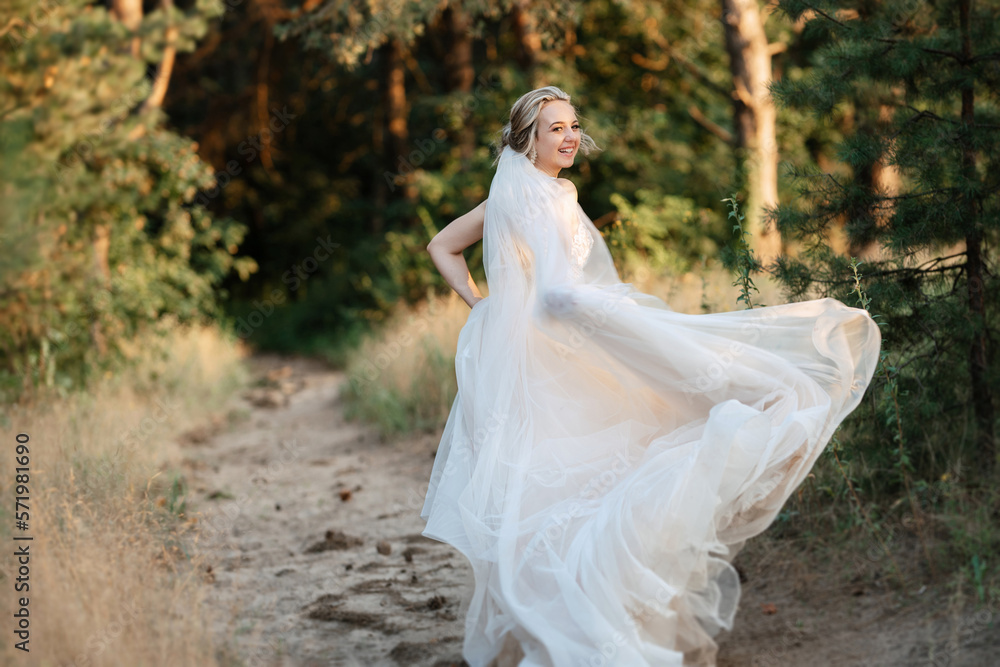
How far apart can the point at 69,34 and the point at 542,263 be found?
5.41m

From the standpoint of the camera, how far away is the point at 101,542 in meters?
3.67

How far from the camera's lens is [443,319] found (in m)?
8.38

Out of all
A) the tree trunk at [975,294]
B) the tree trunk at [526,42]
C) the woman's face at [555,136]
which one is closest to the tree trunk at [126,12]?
the tree trunk at [526,42]

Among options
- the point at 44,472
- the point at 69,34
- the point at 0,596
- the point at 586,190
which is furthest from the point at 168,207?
the point at 0,596

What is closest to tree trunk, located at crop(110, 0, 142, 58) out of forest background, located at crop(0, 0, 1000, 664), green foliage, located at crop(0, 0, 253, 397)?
forest background, located at crop(0, 0, 1000, 664)

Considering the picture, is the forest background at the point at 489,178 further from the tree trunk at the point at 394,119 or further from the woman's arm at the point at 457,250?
the woman's arm at the point at 457,250

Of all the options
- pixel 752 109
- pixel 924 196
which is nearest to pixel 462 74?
pixel 752 109

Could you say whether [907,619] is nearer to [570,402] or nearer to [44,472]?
[570,402]

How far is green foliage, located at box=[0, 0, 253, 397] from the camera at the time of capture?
611 cm

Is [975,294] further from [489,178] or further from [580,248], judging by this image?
[489,178]

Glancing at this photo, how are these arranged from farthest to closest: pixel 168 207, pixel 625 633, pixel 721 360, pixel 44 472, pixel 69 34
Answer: pixel 168 207, pixel 69 34, pixel 44 472, pixel 721 360, pixel 625 633

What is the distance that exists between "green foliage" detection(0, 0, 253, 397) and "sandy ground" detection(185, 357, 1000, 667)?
1929mm

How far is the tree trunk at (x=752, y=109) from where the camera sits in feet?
29.1

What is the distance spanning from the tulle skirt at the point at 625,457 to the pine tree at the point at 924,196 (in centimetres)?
96
